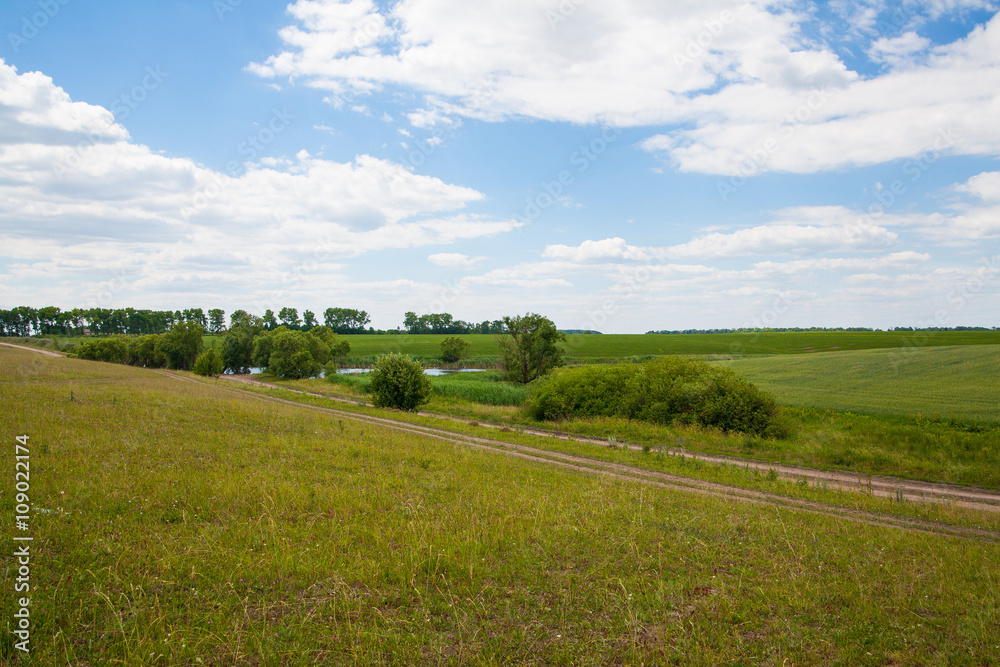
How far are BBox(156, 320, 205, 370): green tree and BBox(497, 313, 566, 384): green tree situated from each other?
51.8 m

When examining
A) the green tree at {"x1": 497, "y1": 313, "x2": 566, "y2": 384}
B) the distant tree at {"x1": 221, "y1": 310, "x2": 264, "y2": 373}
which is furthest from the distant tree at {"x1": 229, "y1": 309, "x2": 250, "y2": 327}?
the green tree at {"x1": 497, "y1": 313, "x2": 566, "y2": 384}

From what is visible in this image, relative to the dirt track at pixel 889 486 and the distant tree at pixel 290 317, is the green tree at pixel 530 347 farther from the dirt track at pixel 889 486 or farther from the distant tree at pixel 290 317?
the distant tree at pixel 290 317

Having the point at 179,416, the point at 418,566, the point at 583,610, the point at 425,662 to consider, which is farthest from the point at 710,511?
the point at 179,416

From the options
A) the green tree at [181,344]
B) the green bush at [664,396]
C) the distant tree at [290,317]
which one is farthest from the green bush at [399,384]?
the distant tree at [290,317]

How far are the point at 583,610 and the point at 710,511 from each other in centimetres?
583

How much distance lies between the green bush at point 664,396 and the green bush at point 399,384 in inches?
339

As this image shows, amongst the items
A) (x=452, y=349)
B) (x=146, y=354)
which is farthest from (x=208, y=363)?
(x=452, y=349)

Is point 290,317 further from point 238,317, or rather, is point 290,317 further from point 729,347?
point 729,347

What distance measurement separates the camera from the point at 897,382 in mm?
40125

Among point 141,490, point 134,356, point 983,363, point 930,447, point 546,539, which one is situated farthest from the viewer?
point 134,356

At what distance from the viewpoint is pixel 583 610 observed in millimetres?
6027

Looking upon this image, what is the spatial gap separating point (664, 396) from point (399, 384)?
18287mm

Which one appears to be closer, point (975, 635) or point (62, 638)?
point (62, 638)

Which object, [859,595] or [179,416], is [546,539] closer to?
[859,595]
